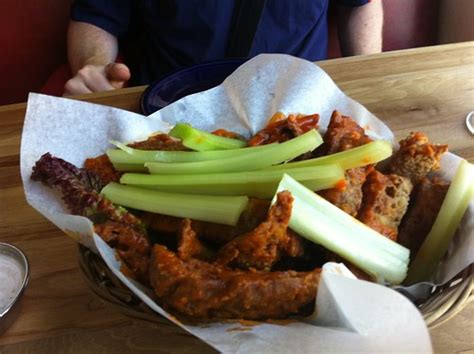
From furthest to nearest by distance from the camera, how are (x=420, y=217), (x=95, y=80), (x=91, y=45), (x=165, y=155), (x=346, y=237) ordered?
1. (x=91, y=45)
2. (x=95, y=80)
3. (x=165, y=155)
4. (x=420, y=217)
5. (x=346, y=237)

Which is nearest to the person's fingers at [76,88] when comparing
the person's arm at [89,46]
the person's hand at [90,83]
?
the person's hand at [90,83]

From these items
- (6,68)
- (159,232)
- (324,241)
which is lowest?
(6,68)

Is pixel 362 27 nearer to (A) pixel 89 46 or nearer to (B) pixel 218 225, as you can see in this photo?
(A) pixel 89 46

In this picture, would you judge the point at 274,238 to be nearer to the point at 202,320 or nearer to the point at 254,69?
the point at 202,320

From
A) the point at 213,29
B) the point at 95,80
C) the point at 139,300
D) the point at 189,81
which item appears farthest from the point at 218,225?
the point at 213,29

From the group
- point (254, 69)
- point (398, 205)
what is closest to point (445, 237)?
point (398, 205)

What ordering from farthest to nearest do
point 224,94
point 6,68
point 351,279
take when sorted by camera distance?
point 6,68 < point 224,94 < point 351,279

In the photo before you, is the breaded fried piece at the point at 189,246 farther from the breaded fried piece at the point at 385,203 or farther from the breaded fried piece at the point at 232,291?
the breaded fried piece at the point at 385,203
